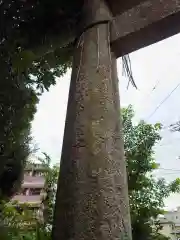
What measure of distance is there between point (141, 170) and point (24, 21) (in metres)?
4.68

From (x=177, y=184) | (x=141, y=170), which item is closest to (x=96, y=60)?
(x=141, y=170)

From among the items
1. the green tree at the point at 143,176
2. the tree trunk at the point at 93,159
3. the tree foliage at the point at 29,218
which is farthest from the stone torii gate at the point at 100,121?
the green tree at the point at 143,176

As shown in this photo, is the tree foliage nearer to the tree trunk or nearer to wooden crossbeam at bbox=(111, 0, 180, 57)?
the tree trunk

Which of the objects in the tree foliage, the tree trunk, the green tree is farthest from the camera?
the green tree

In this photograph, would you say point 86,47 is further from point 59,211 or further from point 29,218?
point 29,218

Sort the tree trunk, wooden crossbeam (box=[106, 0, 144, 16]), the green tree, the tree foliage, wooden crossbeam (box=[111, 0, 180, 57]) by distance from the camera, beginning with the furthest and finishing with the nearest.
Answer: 1. the green tree
2. the tree foliage
3. wooden crossbeam (box=[106, 0, 144, 16])
4. wooden crossbeam (box=[111, 0, 180, 57])
5. the tree trunk

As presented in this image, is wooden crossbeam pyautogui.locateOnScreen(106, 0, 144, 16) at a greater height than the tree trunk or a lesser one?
greater

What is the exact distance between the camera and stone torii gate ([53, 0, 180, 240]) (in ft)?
3.40

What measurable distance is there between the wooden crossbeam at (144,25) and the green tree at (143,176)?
13.5 feet

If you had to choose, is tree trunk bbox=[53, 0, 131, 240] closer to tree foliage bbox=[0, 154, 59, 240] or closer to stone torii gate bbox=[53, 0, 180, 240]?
stone torii gate bbox=[53, 0, 180, 240]

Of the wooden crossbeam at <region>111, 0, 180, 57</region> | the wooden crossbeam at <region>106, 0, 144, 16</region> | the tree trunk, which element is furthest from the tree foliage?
the wooden crossbeam at <region>106, 0, 144, 16</region>

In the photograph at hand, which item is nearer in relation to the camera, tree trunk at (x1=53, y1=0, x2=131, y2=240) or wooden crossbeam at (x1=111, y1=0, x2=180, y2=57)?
tree trunk at (x1=53, y1=0, x2=131, y2=240)

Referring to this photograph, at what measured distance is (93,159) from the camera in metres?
1.15

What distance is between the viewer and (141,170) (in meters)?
6.12
